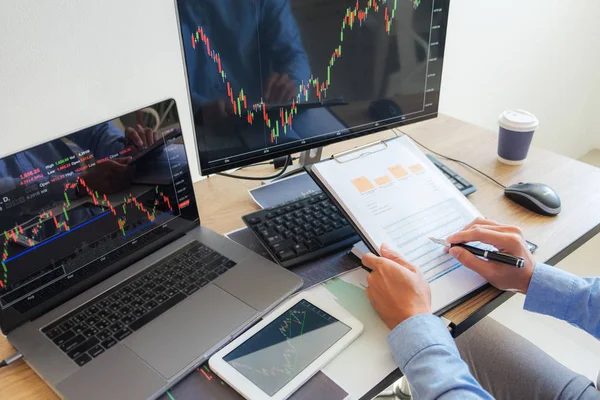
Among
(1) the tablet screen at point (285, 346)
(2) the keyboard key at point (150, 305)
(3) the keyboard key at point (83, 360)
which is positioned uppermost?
(2) the keyboard key at point (150, 305)

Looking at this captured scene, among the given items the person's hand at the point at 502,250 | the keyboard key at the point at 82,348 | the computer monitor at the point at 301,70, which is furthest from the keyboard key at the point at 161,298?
the person's hand at the point at 502,250

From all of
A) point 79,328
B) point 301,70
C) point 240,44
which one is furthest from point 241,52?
point 79,328

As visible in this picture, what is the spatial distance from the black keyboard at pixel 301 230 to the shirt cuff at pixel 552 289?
292 mm

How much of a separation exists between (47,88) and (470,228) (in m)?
0.82

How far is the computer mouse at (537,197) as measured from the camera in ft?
3.20

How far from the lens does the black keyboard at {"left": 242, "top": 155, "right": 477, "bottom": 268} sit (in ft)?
2.80

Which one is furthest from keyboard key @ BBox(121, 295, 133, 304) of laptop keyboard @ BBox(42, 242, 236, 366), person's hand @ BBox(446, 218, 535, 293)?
person's hand @ BBox(446, 218, 535, 293)

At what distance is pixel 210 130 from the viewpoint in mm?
828

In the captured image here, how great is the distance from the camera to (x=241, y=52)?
80cm

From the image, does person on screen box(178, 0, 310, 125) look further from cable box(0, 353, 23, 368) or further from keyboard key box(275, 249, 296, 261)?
cable box(0, 353, 23, 368)

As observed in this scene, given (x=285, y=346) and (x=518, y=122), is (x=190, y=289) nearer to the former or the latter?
(x=285, y=346)

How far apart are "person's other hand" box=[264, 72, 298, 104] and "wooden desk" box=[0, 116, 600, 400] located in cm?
24

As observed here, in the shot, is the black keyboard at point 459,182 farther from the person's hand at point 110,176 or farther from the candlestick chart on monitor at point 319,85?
the person's hand at point 110,176

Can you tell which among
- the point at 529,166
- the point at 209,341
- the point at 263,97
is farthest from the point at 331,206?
the point at 529,166
